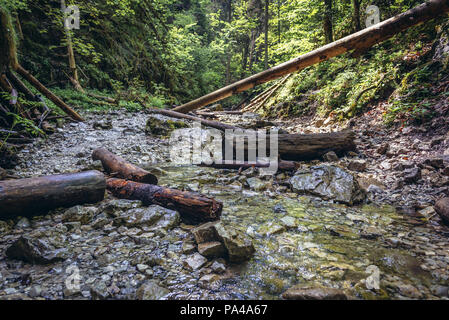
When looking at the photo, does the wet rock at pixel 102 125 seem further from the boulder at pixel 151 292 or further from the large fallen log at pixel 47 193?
the boulder at pixel 151 292

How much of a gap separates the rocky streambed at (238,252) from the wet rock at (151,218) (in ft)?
0.04

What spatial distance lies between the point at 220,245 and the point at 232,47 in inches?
1001

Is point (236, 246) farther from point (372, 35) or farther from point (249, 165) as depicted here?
point (372, 35)

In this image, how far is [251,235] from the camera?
2262 millimetres

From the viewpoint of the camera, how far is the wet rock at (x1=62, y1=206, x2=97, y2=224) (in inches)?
92.8

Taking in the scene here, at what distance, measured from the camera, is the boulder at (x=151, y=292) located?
139 cm

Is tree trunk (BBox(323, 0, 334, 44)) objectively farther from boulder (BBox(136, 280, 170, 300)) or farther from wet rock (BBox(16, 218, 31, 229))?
wet rock (BBox(16, 218, 31, 229))

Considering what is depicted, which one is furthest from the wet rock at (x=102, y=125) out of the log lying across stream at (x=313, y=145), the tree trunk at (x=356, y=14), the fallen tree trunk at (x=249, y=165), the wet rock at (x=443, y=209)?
the tree trunk at (x=356, y=14)

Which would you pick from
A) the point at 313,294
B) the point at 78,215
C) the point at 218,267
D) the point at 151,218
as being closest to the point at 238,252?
the point at 218,267

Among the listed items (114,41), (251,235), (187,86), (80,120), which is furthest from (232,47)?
(251,235)

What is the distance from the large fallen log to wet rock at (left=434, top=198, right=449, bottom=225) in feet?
13.5

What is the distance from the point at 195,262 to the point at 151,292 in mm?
439
